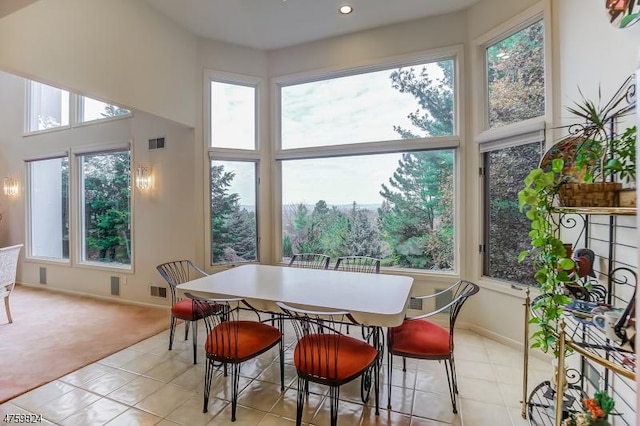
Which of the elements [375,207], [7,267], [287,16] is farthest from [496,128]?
[7,267]

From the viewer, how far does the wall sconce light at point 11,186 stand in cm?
573

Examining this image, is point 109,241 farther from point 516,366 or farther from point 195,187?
point 516,366

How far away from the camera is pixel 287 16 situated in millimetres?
3711

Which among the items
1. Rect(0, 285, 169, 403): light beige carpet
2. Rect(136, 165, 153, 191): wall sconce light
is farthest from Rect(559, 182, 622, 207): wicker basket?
Rect(136, 165, 153, 191): wall sconce light

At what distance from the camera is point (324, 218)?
14.4 ft

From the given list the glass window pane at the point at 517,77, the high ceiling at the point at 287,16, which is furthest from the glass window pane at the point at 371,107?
the high ceiling at the point at 287,16

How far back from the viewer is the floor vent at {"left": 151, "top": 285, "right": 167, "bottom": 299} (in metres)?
4.35

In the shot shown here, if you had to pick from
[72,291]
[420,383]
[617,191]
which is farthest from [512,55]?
[72,291]

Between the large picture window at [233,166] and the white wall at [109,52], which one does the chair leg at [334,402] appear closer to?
the large picture window at [233,166]

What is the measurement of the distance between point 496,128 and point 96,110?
20.0 feet

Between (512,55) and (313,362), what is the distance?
3696mm

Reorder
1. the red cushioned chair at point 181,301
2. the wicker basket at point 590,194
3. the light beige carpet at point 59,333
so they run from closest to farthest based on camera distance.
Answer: the wicker basket at point 590,194
the light beige carpet at point 59,333
the red cushioned chair at point 181,301

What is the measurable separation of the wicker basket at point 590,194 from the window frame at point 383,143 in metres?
2.09

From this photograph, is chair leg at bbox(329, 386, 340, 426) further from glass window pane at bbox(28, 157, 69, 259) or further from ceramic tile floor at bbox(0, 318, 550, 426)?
glass window pane at bbox(28, 157, 69, 259)
